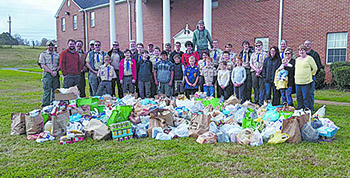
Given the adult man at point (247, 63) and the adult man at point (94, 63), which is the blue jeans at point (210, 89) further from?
the adult man at point (94, 63)

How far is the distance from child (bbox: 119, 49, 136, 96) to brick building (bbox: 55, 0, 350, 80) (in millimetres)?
5652

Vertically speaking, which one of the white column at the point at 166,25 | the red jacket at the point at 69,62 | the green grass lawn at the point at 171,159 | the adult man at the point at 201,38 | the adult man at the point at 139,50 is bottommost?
the green grass lawn at the point at 171,159

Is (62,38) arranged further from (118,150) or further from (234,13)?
(118,150)

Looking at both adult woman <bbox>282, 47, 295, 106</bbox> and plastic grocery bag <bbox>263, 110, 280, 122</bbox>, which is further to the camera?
adult woman <bbox>282, 47, 295, 106</bbox>

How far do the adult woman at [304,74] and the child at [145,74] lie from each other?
13.4 ft

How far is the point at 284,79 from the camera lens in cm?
755

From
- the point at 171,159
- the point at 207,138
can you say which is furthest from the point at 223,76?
the point at 171,159

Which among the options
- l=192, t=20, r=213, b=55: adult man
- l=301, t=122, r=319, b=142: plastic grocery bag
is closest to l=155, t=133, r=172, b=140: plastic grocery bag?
l=301, t=122, r=319, b=142: plastic grocery bag

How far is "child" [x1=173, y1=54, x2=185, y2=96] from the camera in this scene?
9.00 meters

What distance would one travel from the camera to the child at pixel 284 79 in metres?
7.56

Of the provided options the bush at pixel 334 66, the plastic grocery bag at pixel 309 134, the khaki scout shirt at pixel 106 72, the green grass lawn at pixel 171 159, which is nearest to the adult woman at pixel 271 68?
the green grass lawn at pixel 171 159

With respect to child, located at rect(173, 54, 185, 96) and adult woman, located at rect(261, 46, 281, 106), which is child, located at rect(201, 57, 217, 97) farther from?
adult woman, located at rect(261, 46, 281, 106)

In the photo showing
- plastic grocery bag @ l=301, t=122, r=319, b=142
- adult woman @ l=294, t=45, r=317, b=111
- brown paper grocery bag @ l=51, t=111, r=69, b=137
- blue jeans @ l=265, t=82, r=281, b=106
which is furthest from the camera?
blue jeans @ l=265, t=82, r=281, b=106

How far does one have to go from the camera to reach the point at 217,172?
3.96 meters
